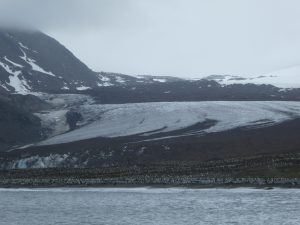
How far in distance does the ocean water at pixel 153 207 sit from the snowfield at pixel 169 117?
60137mm

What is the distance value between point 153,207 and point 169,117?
92693mm

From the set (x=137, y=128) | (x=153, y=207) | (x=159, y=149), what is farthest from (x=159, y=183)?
(x=137, y=128)

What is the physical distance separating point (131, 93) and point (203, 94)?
23.1 m

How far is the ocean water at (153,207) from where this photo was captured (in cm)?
4356

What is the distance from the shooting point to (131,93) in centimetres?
19825

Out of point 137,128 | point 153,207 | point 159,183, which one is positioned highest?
point 153,207

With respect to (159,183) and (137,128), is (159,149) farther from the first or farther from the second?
(159,183)

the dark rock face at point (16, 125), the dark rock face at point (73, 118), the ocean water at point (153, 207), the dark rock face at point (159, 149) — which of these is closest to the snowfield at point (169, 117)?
the dark rock face at point (73, 118)

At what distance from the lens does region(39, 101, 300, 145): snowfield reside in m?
134


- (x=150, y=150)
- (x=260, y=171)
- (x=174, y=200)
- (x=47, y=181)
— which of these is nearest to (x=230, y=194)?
(x=174, y=200)

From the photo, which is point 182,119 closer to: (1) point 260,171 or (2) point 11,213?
(1) point 260,171

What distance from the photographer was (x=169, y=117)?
145 meters

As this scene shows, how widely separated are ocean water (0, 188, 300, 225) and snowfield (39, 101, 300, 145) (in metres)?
60.1

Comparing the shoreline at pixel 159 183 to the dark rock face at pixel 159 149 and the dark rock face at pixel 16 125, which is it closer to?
the dark rock face at pixel 159 149
